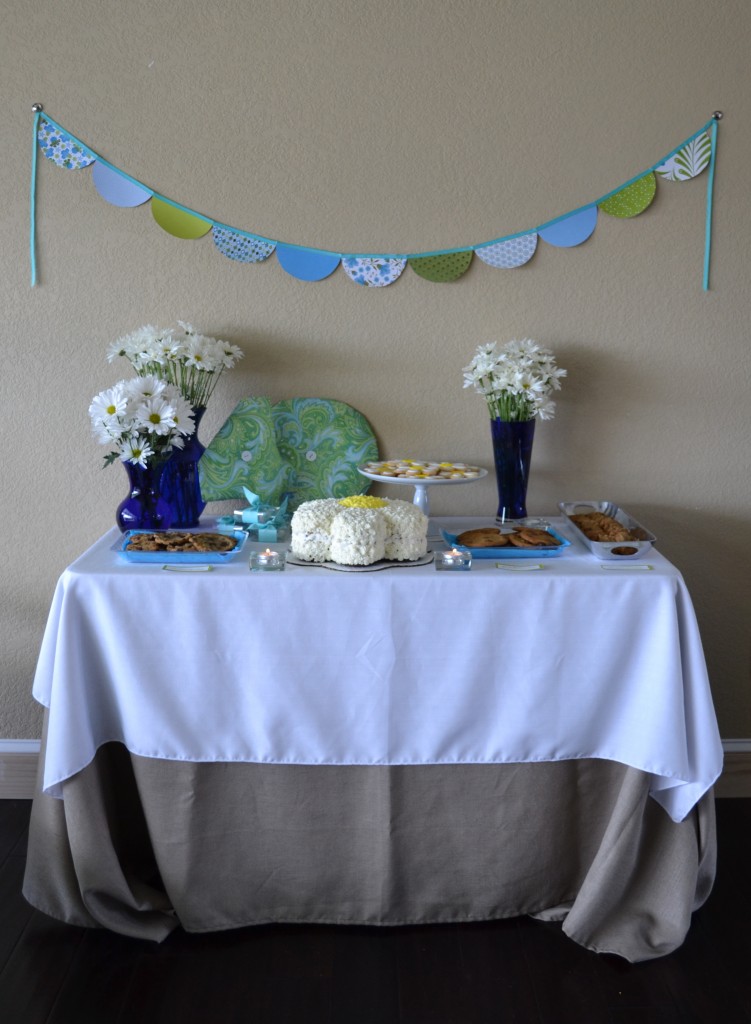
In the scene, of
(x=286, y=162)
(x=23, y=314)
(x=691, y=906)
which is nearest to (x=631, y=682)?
(x=691, y=906)

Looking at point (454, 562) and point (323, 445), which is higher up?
point (323, 445)

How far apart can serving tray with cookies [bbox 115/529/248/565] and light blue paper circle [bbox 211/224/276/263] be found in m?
0.67

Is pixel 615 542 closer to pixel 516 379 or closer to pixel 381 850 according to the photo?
pixel 516 379

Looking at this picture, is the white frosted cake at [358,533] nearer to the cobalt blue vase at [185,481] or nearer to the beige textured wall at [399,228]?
the cobalt blue vase at [185,481]

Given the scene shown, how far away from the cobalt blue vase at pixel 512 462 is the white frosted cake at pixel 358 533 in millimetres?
336

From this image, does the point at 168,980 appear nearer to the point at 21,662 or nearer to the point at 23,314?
the point at 21,662

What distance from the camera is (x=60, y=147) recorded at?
2072mm

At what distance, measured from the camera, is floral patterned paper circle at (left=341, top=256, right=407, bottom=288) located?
2129 mm

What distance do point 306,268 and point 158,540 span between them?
733 mm

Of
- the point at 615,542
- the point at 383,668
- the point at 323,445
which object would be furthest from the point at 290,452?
the point at 615,542

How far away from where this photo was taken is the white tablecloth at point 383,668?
1724 millimetres

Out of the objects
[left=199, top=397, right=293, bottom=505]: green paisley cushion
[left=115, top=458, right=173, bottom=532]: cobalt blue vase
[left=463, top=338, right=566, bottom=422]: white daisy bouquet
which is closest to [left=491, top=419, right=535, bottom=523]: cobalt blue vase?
[left=463, top=338, right=566, bottom=422]: white daisy bouquet

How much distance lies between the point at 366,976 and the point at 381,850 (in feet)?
0.74

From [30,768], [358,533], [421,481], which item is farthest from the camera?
[30,768]
